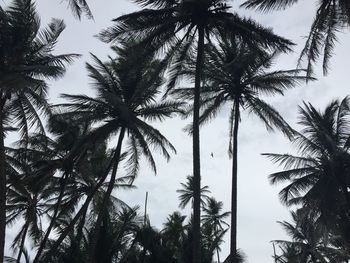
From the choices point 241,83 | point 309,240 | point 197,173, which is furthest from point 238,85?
point 309,240

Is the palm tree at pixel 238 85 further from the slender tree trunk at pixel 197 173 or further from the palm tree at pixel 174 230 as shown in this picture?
the palm tree at pixel 174 230

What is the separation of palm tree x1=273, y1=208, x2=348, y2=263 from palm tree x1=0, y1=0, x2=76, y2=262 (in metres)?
15.1

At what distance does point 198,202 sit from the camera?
666 inches

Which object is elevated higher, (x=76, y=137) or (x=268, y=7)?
(x=76, y=137)

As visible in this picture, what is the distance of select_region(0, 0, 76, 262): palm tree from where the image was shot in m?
15.8

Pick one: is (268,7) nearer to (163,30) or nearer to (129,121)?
(163,30)

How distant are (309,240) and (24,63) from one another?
28886 millimetres

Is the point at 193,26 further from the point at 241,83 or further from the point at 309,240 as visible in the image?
the point at 309,240

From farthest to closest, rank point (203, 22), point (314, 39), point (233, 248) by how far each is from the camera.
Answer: point (233, 248) < point (203, 22) < point (314, 39)

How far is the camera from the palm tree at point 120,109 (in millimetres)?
22609

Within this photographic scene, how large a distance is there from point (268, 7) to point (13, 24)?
8710 mm

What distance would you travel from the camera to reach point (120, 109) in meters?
21.7

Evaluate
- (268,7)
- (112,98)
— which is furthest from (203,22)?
(112,98)

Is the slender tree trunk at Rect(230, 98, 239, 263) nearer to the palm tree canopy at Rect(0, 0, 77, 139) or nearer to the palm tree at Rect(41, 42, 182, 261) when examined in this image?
the palm tree at Rect(41, 42, 182, 261)
